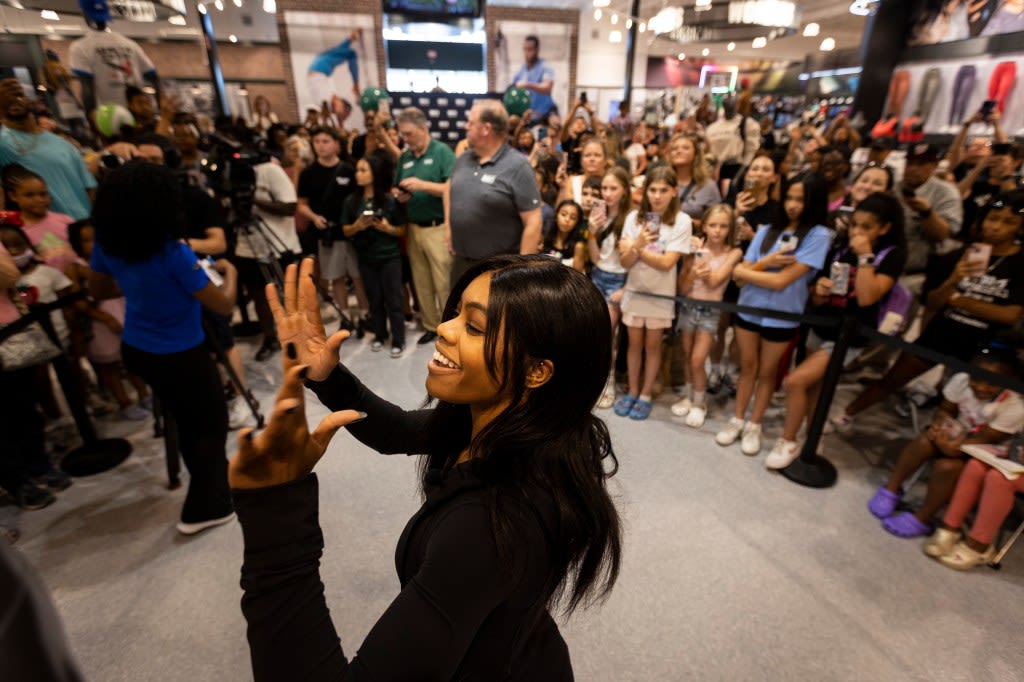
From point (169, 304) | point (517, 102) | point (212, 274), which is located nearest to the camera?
point (169, 304)

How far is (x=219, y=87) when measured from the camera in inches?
326

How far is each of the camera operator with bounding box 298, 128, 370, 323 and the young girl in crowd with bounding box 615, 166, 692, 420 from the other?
7.50 ft

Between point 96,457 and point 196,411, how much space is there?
1.15 m

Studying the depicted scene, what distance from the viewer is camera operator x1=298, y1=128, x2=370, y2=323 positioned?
404 cm

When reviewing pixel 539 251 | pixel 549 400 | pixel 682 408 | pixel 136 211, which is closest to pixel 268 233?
pixel 539 251

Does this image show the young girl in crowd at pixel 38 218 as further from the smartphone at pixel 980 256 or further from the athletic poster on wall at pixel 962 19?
the athletic poster on wall at pixel 962 19

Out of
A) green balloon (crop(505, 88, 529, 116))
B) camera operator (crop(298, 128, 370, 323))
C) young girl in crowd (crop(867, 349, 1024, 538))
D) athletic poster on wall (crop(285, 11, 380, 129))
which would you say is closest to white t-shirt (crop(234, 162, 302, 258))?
camera operator (crop(298, 128, 370, 323))

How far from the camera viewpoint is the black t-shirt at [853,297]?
95.6 inches

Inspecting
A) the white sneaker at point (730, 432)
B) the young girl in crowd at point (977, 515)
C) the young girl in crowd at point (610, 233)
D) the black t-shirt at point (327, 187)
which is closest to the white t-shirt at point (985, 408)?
the young girl in crowd at point (977, 515)

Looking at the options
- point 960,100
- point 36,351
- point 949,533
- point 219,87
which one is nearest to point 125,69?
point 36,351

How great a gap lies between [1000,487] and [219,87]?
1019cm

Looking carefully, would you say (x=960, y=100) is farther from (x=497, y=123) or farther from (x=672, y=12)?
(x=497, y=123)

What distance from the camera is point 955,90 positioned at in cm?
741

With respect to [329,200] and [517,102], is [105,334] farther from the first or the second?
[517,102]
